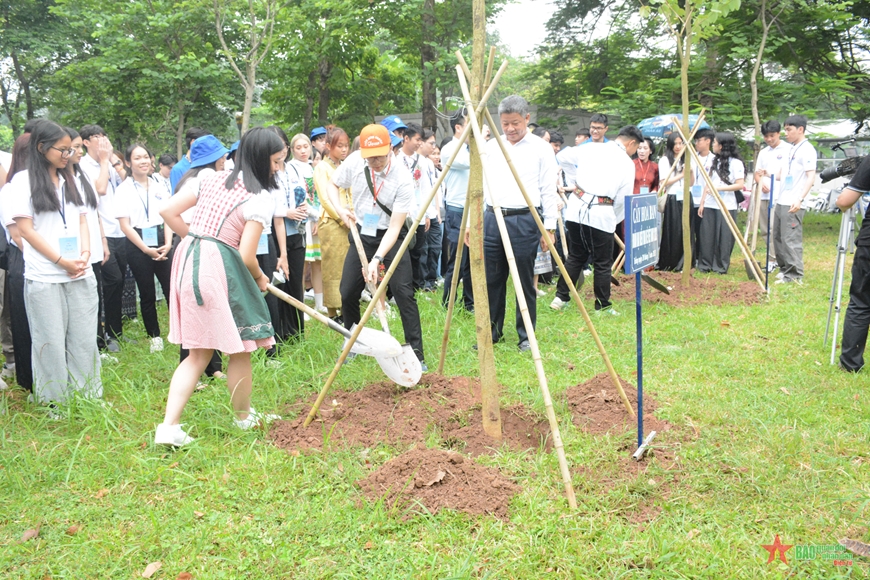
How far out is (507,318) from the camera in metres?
6.74

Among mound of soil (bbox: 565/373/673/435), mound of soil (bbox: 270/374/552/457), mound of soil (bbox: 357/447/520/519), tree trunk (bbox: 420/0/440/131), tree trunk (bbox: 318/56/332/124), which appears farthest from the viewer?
tree trunk (bbox: 318/56/332/124)

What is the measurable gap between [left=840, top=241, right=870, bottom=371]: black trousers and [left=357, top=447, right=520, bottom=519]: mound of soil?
324cm

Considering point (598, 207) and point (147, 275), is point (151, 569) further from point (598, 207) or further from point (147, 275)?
point (598, 207)

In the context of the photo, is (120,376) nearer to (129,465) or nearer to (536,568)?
(129,465)

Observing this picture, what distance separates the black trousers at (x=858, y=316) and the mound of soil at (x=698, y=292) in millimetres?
2437

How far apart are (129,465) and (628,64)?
50.4ft

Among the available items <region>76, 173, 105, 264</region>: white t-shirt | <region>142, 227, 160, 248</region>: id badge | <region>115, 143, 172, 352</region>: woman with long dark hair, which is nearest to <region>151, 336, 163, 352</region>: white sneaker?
<region>115, 143, 172, 352</region>: woman with long dark hair

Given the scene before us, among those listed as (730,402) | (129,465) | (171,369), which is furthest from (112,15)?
(730,402)

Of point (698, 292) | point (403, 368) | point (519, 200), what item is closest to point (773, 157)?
point (698, 292)

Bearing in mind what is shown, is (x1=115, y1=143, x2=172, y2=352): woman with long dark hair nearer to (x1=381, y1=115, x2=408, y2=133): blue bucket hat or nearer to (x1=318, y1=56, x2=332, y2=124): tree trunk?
(x1=381, y1=115, x2=408, y2=133): blue bucket hat

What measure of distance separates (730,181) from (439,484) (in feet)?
25.7

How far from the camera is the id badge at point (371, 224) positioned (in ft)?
16.5

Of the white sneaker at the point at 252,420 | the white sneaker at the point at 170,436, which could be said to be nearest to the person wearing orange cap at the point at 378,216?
the white sneaker at the point at 252,420

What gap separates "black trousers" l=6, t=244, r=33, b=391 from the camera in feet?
15.1
